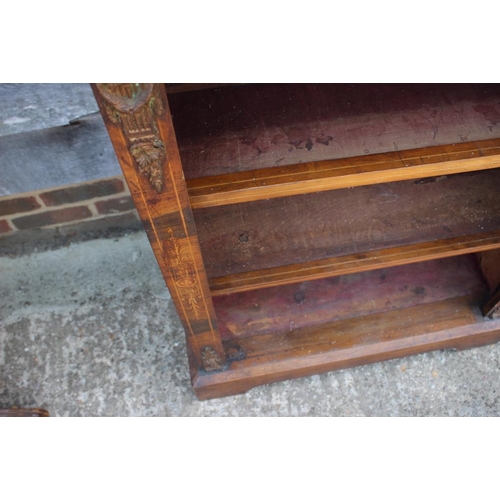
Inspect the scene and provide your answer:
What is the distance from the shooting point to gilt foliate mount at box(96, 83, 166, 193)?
55 cm

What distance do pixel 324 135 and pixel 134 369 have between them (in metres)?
1.01

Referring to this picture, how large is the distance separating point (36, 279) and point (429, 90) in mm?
1356

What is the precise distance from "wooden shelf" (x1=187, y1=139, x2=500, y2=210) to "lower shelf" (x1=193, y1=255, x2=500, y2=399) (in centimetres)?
68

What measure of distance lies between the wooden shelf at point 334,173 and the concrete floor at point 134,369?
0.86 metres

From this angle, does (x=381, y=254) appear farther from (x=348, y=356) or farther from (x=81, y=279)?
(x=81, y=279)

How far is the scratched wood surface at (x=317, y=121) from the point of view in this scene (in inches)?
32.8

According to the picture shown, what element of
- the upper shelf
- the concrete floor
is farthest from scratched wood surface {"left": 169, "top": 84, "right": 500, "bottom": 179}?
the concrete floor

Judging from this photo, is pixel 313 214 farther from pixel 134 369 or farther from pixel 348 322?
pixel 134 369

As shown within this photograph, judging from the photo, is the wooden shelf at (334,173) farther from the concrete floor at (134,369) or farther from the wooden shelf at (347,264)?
the concrete floor at (134,369)

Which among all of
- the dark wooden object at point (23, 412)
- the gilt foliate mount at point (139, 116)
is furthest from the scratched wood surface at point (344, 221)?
the dark wooden object at point (23, 412)

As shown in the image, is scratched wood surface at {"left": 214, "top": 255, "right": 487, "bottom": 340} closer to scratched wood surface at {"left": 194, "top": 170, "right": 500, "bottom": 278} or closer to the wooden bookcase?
the wooden bookcase

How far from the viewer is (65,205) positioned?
5.10 feet
